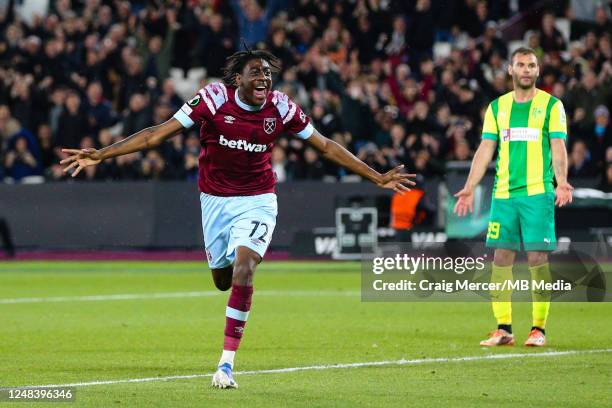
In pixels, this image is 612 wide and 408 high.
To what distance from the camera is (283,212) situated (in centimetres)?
2492

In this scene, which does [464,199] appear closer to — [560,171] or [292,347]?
[560,171]

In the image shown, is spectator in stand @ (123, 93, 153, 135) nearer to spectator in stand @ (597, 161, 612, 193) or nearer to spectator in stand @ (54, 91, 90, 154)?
spectator in stand @ (54, 91, 90, 154)

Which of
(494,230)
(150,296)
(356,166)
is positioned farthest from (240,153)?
Result: (150,296)

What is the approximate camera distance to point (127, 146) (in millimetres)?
9523

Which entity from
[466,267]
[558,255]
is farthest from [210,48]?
[466,267]

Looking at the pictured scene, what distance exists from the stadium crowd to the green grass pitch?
5857mm

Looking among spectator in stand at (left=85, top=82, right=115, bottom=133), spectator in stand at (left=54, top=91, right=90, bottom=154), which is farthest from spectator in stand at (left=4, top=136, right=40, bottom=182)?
spectator in stand at (left=85, top=82, right=115, bottom=133)

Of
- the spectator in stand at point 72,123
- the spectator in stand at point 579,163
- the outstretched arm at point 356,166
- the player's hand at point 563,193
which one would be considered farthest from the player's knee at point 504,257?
the spectator in stand at point 72,123

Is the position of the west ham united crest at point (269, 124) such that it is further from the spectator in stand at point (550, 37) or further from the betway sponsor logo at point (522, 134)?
the spectator in stand at point (550, 37)

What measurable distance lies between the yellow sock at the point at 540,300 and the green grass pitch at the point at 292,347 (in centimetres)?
30

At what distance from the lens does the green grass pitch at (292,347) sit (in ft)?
28.9

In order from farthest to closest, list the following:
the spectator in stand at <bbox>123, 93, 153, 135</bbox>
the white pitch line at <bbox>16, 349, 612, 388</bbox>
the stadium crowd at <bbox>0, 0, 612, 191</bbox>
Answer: the spectator in stand at <bbox>123, 93, 153, 135</bbox> < the stadium crowd at <bbox>0, 0, 612, 191</bbox> < the white pitch line at <bbox>16, 349, 612, 388</bbox>

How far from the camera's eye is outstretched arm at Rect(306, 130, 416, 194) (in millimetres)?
10117

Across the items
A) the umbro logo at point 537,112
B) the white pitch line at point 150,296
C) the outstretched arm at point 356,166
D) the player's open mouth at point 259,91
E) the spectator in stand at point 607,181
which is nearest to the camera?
the player's open mouth at point 259,91
